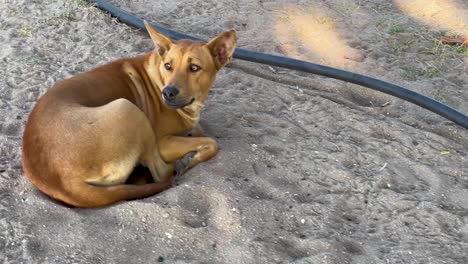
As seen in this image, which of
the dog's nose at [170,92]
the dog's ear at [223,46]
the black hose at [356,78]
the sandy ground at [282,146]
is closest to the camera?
the sandy ground at [282,146]

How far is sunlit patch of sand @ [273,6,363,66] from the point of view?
6562 mm

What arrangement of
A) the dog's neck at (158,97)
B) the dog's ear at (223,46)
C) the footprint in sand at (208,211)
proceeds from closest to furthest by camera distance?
the footprint in sand at (208,211)
the dog's ear at (223,46)
the dog's neck at (158,97)

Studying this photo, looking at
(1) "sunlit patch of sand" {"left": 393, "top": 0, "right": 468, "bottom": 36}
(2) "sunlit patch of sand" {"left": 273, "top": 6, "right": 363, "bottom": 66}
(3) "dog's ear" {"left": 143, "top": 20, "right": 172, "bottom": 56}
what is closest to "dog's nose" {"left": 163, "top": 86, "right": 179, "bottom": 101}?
(3) "dog's ear" {"left": 143, "top": 20, "right": 172, "bottom": 56}

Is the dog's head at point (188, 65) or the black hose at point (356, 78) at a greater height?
the dog's head at point (188, 65)

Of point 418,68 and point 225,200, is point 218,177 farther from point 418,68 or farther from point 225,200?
point 418,68

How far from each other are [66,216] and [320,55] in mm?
3575

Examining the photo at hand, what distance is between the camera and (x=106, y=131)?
13.5ft

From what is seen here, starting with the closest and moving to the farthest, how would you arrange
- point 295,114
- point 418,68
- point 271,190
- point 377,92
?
1. point 271,190
2. point 295,114
3. point 377,92
4. point 418,68

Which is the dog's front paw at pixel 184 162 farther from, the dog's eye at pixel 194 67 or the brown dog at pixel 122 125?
the dog's eye at pixel 194 67

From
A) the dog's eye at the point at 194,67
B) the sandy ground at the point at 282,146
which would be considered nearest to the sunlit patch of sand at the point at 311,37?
the sandy ground at the point at 282,146

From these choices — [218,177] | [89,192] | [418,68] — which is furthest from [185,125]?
[418,68]

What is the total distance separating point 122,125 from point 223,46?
116 cm

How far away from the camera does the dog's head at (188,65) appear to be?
181 inches

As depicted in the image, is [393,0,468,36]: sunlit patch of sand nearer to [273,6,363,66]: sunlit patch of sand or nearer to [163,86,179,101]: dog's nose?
[273,6,363,66]: sunlit patch of sand
